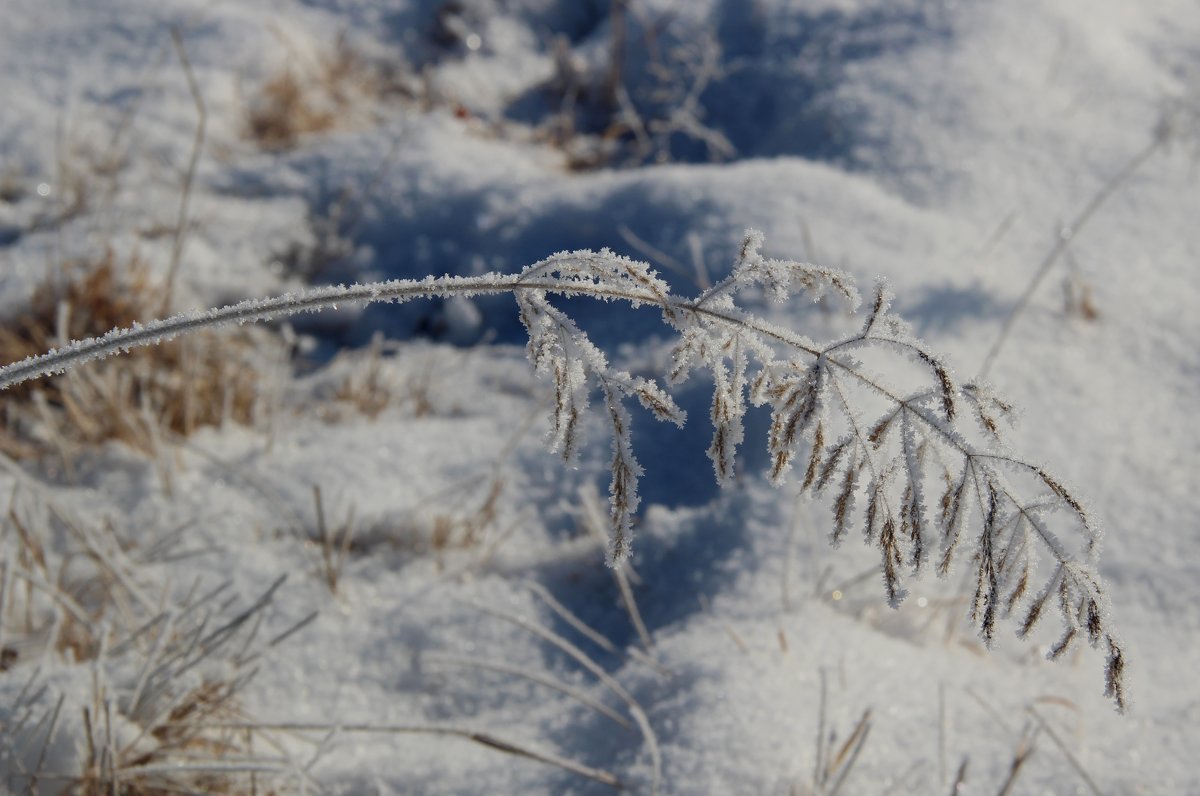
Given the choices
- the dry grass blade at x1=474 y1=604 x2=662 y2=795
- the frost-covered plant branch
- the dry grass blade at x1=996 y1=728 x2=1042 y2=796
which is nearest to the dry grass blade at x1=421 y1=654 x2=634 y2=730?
the dry grass blade at x1=474 y1=604 x2=662 y2=795

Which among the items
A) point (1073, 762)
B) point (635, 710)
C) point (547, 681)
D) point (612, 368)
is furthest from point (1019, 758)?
point (612, 368)

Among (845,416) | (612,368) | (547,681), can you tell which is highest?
(845,416)

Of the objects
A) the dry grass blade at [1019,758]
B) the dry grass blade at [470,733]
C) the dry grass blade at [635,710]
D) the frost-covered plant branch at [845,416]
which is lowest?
the dry grass blade at [470,733]

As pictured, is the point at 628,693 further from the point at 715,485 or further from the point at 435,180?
the point at 435,180

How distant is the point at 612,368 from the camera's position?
236 cm

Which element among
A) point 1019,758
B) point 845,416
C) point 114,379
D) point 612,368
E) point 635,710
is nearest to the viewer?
point 845,416

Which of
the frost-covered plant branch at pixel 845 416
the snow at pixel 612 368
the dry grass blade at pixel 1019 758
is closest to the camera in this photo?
the frost-covered plant branch at pixel 845 416

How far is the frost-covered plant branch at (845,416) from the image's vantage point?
846 mm

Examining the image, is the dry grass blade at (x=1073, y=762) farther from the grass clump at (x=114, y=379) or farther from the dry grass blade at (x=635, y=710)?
the grass clump at (x=114, y=379)

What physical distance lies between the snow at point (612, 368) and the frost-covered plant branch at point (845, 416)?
3 centimetres

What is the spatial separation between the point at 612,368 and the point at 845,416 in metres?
1.51

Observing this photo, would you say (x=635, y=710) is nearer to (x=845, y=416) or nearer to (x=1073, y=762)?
(x=1073, y=762)

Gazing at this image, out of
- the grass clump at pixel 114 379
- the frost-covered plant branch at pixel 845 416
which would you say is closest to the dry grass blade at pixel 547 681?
the frost-covered plant branch at pixel 845 416

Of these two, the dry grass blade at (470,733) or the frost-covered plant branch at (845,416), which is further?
the dry grass blade at (470,733)
